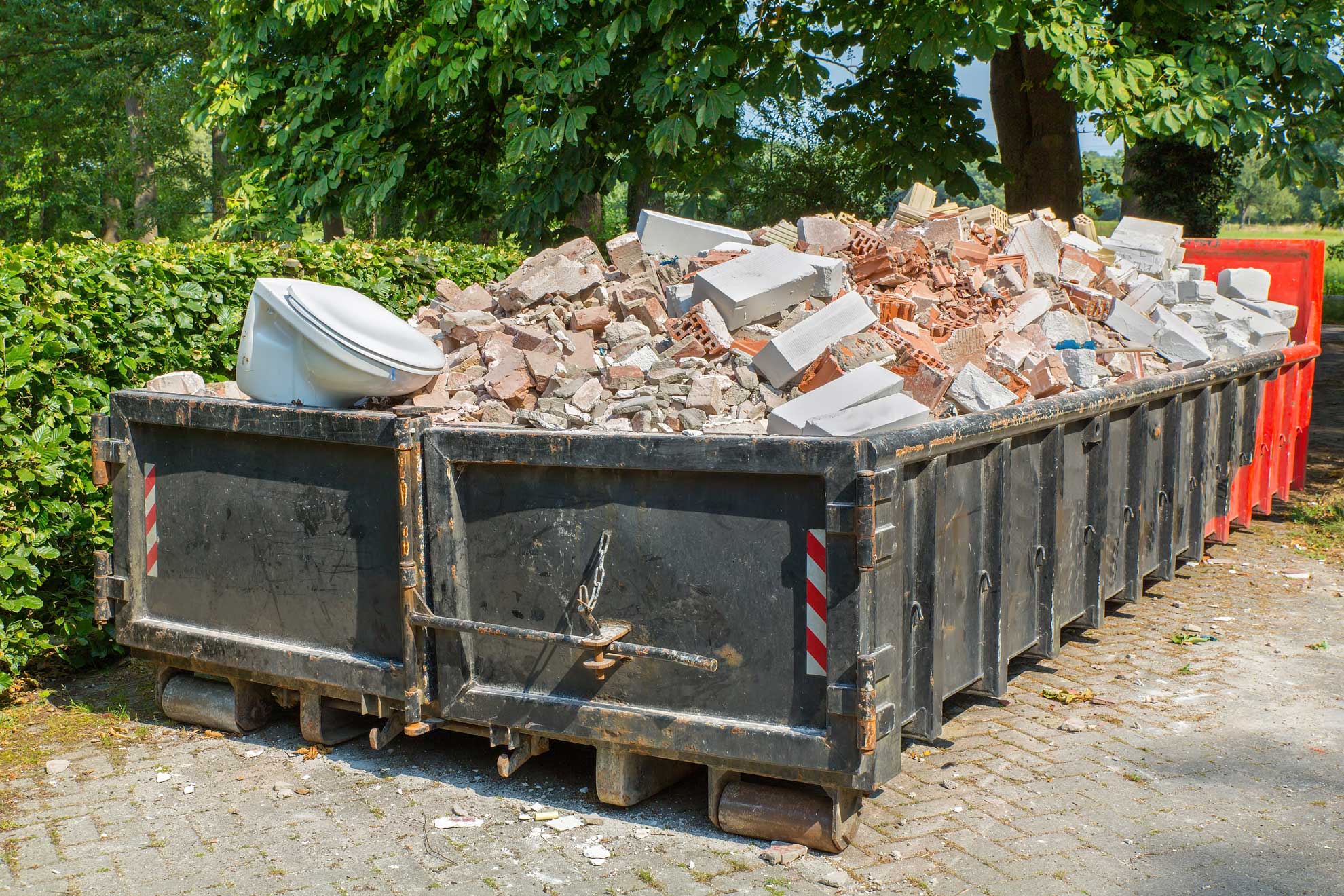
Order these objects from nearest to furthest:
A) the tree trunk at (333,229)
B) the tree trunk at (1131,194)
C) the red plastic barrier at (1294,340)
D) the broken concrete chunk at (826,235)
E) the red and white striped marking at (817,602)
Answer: the red and white striped marking at (817,602)
the broken concrete chunk at (826,235)
the red plastic barrier at (1294,340)
the tree trunk at (333,229)
the tree trunk at (1131,194)

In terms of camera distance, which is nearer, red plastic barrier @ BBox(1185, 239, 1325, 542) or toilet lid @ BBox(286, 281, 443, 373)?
toilet lid @ BBox(286, 281, 443, 373)

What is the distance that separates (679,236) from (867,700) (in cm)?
331

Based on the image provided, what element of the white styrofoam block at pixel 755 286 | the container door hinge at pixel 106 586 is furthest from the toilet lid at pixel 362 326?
the container door hinge at pixel 106 586

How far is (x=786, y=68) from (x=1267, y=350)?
15.7 feet

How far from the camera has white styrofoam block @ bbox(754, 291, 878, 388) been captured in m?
4.39

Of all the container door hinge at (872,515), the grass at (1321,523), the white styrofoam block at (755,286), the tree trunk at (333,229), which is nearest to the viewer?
the container door hinge at (872,515)

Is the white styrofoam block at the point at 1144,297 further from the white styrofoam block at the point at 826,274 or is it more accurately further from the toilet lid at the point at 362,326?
the toilet lid at the point at 362,326

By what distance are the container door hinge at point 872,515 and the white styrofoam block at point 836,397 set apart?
621mm

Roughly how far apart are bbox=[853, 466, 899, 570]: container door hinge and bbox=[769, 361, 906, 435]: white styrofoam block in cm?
62

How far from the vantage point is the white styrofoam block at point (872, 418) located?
3725 millimetres

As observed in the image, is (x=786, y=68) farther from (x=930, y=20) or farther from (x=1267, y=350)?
(x=1267, y=350)

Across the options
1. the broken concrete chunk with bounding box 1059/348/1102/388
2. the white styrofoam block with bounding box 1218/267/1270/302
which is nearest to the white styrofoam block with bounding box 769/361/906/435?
the broken concrete chunk with bounding box 1059/348/1102/388

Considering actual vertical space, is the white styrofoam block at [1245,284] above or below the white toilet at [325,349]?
above

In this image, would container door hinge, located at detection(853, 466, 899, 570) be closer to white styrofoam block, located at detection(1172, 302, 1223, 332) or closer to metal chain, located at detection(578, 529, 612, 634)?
metal chain, located at detection(578, 529, 612, 634)
